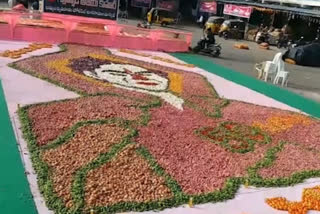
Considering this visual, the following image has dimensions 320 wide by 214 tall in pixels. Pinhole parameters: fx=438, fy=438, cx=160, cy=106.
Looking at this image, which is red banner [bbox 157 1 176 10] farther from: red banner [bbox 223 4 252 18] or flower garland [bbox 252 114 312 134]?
flower garland [bbox 252 114 312 134]

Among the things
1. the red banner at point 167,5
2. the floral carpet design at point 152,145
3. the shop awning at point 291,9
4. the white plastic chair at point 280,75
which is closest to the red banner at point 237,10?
the shop awning at point 291,9

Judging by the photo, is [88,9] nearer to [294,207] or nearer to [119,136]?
[119,136]

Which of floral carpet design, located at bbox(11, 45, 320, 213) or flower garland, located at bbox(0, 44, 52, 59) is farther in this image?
flower garland, located at bbox(0, 44, 52, 59)

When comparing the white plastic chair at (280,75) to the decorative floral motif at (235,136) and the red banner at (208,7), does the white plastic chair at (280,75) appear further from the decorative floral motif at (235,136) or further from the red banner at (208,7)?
the red banner at (208,7)

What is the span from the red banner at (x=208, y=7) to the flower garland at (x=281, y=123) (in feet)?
104

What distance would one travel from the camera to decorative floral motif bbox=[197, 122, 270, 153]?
9156 mm

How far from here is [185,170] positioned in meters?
7.68

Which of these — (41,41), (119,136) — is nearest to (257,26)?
(41,41)

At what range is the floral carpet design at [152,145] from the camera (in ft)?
22.2

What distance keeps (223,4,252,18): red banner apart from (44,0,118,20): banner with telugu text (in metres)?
16.0

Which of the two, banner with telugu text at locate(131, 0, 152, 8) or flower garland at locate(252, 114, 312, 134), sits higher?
banner with telugu text at locate(131, 0, 152, 8)

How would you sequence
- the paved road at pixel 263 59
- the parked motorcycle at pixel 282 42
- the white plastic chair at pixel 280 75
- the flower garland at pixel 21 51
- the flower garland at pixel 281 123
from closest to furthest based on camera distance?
the flower garland at pixel 281 123 → the flower garland at pixel 21 51 → the white plastic chair at pixel 280 75 → the paved road at pixel 263 59 → the parked motorcycle at pixel 282 42

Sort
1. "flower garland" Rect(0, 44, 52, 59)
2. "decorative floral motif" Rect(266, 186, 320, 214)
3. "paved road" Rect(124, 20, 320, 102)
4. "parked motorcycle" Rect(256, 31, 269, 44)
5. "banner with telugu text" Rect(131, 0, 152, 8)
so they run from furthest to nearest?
1. "banner with telugu text" Rect(131, 0, 152, 8)
2. "parked motorcycle" Rect(256, 31, 269, 44)
3. "paved road" Rect(124, 20, 320, 102)
4. "flower garland" Rect(0, 44, 52, 59)
5. "decorative floral motif" Rect(266, 186, 320, 214)

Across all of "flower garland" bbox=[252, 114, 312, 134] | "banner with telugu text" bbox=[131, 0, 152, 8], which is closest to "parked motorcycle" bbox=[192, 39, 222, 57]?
"flower garland" bbox=[252, 114, 312, 134]
